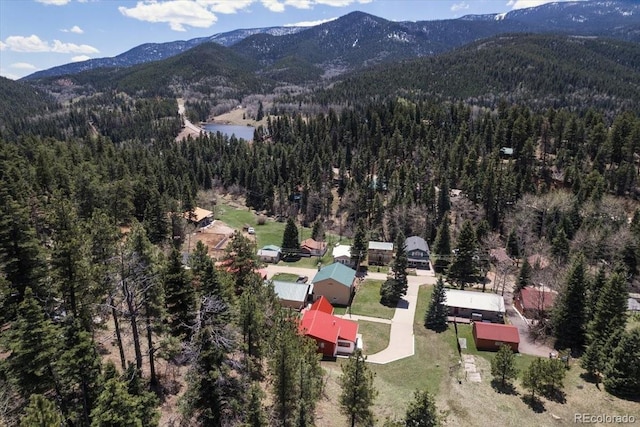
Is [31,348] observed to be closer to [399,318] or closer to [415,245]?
[399,318]

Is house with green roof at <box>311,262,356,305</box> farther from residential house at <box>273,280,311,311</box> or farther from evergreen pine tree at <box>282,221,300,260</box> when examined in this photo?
evergreen pine tree at <box>282,221,300,260</box>

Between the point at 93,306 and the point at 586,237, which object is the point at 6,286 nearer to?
the point at 93,306

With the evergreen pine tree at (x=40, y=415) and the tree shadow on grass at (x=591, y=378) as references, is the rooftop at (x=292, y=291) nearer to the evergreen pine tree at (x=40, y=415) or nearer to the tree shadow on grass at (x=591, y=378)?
the tree shadow on grass at (x=591, y=378)

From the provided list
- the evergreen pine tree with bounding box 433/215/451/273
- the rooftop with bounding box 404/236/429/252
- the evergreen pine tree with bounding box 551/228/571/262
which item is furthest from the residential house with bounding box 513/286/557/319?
A: the rooftop with bounding box 404/236/429/252

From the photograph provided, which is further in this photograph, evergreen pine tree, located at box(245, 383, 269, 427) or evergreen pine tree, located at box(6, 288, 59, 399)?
evergreen pine tree, located at box(245, 383, 269, 427)

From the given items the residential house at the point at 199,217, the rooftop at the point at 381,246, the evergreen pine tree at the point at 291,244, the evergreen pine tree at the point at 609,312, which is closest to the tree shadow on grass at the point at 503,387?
the evergreen pine tree at the point at 609,312

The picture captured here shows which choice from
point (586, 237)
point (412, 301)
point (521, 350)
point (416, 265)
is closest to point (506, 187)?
point (586, 237)

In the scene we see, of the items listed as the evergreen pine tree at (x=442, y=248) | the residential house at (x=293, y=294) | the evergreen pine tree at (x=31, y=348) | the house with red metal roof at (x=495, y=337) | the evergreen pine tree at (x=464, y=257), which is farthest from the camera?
the evergreen pine tree at (x=442, y=248)
